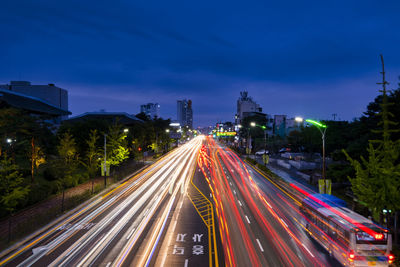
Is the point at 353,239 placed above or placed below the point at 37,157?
below

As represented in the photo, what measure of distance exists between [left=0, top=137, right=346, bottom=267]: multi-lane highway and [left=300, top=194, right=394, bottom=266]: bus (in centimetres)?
100

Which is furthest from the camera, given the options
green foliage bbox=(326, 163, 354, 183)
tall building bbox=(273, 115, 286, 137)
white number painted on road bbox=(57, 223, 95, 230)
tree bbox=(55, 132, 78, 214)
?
tall building bbox=(273, 115, 286, 137)

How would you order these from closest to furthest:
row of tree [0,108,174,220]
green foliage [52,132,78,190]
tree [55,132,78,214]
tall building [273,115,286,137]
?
row of tree [0,108,174,220]
green foliage [52,132,78,190]
tree [55,132,78,214]
tall building [273,115,286,137]

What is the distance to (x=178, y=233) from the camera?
58.3ft

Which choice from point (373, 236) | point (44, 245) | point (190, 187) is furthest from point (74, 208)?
point (373, 236)

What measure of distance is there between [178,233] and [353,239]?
36.1 feet

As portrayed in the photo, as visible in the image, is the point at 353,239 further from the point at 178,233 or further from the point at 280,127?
the point at 280,127

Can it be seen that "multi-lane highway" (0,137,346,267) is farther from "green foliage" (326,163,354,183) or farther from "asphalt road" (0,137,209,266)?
"green foliage" (326,163,354,183)

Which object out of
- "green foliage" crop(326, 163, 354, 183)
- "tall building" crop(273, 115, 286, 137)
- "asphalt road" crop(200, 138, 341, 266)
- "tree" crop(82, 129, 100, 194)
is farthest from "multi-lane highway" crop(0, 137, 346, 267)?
"tall building" crop(273, 115, 286, 137)

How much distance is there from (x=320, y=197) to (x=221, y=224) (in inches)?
315

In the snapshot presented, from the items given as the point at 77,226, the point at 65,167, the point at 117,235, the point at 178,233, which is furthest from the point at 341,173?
the point at 65,167

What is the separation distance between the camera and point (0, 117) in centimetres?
3027

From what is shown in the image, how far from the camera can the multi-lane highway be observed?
14.0 m

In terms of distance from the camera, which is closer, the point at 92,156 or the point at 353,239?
the point at 353,239
